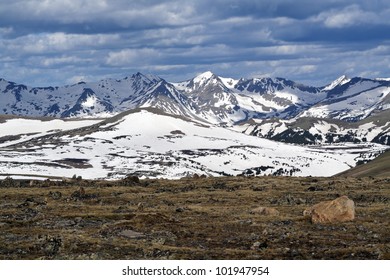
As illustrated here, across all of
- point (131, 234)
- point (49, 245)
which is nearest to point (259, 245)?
point (131, 234)

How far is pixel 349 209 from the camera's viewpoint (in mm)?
43031

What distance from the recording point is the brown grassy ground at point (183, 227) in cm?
3186

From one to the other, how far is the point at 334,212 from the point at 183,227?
429 inches

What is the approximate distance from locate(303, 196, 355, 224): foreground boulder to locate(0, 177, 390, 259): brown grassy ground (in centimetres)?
70

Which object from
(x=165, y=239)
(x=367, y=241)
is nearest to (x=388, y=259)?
(x=367, y=241)

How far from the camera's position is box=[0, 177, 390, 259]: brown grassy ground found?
31.9 meters

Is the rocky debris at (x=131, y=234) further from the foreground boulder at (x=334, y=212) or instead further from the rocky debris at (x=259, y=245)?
the foreground boulder at (x=334, y=212)

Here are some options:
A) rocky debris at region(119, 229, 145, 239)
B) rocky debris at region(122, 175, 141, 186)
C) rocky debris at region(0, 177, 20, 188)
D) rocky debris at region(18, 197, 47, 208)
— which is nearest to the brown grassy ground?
rocky debris at region(119, 229, 145, 239)

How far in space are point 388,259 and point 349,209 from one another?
1411cm

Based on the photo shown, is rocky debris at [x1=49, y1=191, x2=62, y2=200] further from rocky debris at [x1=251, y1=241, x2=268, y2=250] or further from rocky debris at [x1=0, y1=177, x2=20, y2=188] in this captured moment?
rocky debris at [x1=251, y1=241, x2=268, y2=250]

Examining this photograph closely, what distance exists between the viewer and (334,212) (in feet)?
140

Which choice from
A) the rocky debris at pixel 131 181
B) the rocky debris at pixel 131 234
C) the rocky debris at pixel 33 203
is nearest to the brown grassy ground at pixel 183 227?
the rocky debris at pixel 131 234

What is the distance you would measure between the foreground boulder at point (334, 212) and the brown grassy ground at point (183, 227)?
699mm

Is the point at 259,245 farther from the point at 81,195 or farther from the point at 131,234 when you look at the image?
the point at 81,195
